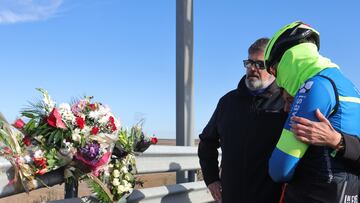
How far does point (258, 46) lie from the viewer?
14.1 feet

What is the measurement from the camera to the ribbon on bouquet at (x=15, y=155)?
10.5ft

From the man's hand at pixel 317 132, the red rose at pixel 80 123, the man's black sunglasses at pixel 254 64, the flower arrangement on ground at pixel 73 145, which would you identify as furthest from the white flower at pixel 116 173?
the man's hand at pixel 317 132

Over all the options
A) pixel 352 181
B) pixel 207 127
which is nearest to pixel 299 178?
pixel 352 181

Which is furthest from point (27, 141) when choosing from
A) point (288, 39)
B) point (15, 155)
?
point (288, 39)

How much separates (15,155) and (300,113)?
1757mm

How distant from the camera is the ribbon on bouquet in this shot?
10.5ft

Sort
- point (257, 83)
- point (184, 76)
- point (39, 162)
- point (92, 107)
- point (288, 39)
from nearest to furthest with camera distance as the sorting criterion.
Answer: point (288, 39)
point (39, 162)
point (92, 107)
point (257, 83)
point (184, 76)

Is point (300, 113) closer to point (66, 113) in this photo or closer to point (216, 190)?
point (66, 113)

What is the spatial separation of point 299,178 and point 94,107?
169 cm

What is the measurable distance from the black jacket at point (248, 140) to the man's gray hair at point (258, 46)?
10.8 inches

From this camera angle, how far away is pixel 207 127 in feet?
15.3

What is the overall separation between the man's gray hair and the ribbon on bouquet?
199cm

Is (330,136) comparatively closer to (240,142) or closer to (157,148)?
(240,142)

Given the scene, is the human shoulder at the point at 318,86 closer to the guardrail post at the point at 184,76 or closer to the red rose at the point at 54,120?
the red rose at the point at 54,120
